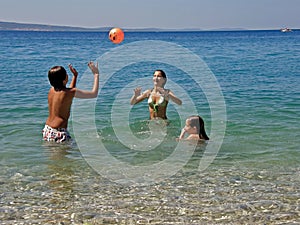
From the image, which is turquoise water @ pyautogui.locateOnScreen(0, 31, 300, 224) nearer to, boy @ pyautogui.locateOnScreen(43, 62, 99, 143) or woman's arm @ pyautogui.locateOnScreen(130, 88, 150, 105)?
boy @ pyautogui.locateOnScreen(43, 62, 99, 143)

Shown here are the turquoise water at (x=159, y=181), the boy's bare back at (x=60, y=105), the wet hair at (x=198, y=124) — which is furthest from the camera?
the wet hair at (x=198, y=124)

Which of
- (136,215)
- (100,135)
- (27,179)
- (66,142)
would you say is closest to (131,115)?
(100,135)

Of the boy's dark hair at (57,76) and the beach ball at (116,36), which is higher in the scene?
the beach ball at (116,36)

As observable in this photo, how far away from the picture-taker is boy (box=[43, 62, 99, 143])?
Answer: 24.0 ft

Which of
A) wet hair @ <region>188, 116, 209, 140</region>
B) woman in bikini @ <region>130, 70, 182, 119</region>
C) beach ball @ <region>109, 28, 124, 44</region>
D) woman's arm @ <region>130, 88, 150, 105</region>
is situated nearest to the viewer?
wet hair @ <region>188, 116, 209, 140</region>

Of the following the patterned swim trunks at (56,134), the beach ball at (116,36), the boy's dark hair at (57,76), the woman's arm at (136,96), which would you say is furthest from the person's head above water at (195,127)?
the boy's dark hair at (57,76)

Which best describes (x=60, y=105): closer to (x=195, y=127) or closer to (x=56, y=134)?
(x=56, y=134)

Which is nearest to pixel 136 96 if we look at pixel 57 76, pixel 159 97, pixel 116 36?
pixel 159 97

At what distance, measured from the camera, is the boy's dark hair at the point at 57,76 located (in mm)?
7266

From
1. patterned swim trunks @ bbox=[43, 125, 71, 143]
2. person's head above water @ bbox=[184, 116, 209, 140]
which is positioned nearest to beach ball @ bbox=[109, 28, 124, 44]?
person's head above water @ bbox=[184, 116, 209, 140]

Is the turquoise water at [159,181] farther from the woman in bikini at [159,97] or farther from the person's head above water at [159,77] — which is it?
the person's head above water at [159,77]

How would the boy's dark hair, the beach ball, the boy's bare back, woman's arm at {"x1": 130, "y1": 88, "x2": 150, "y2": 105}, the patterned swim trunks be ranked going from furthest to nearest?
woman's arm at {"x1": 130, "y1": 88, "x2": 150, "y2": 105} → the beach ball → the patterned swim trunks → the boy's bare back → the boy's dark hair

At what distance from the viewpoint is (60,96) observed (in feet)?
24.8

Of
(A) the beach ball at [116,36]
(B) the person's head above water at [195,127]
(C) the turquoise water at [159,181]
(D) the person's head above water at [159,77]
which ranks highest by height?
(A) the beach ball at [116,36]
